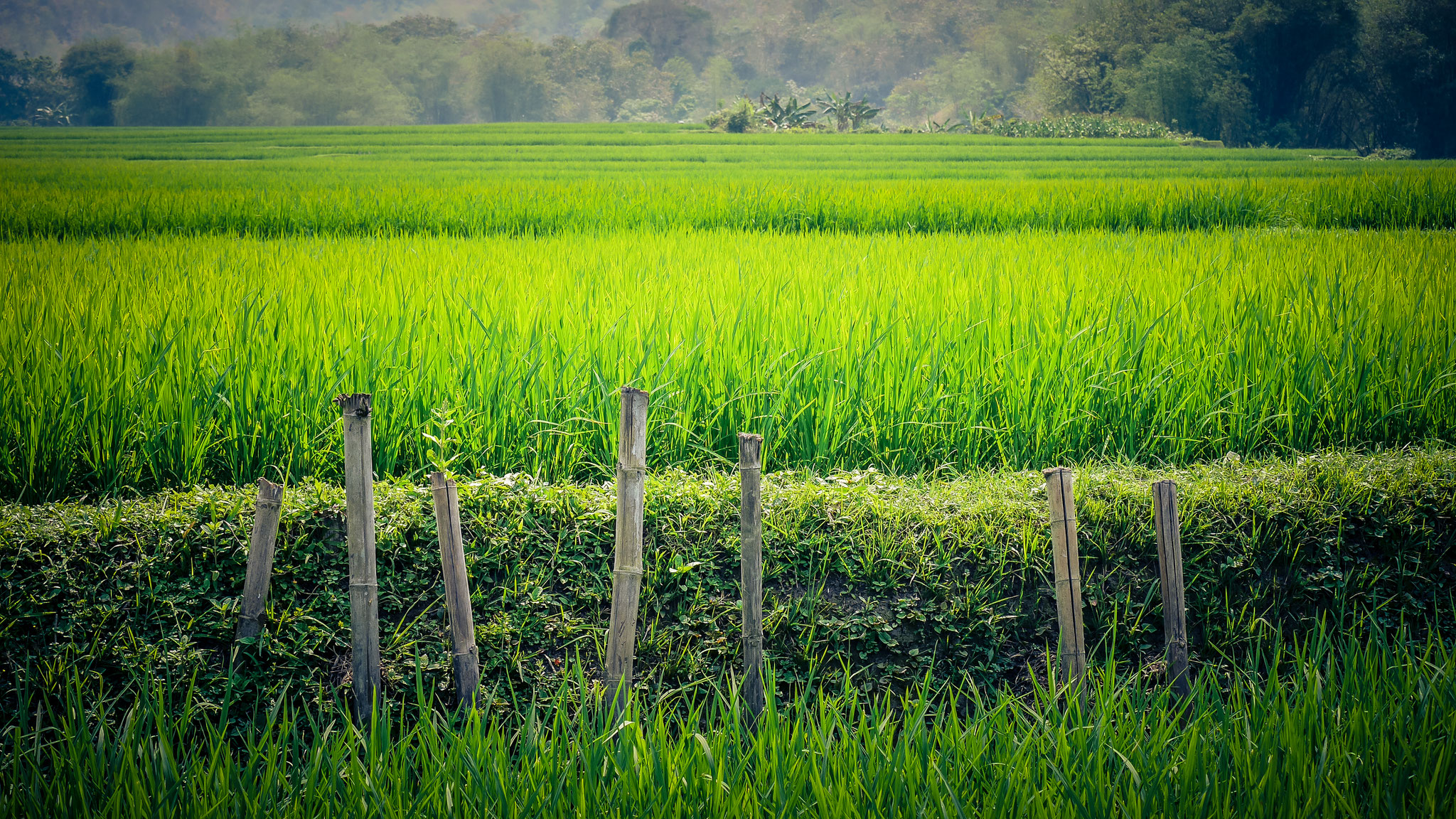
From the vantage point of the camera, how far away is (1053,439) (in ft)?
8.35

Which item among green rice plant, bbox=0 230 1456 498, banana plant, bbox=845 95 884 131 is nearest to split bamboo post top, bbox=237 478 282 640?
green rice plant, bbox=0 230 1456 498

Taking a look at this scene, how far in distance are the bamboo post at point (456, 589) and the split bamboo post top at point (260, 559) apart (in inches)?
13.6

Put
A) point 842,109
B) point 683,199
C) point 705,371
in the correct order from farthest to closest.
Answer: point 842,109, point 683,199, point 705,371

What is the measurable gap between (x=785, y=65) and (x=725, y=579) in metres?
74.6

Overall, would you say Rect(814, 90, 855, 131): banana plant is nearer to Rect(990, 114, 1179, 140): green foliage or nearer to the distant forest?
the distant forest

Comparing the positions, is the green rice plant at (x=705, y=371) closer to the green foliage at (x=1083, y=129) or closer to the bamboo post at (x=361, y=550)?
the bamboo post at (x=361, y=550)

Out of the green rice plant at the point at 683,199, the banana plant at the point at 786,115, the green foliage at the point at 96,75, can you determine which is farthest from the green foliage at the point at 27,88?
the banana plant at the point at 786,115

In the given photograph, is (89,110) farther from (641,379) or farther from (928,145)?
(641,379)

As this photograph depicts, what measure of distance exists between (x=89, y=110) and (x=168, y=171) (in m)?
39.8

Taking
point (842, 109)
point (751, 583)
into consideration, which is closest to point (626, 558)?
point (751, 583)

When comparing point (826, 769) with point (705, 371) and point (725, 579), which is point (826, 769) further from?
point (705, 371)

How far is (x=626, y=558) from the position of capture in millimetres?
1529

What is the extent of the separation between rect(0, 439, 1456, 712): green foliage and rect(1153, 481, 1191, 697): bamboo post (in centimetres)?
17

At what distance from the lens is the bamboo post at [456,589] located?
59.7 inches
